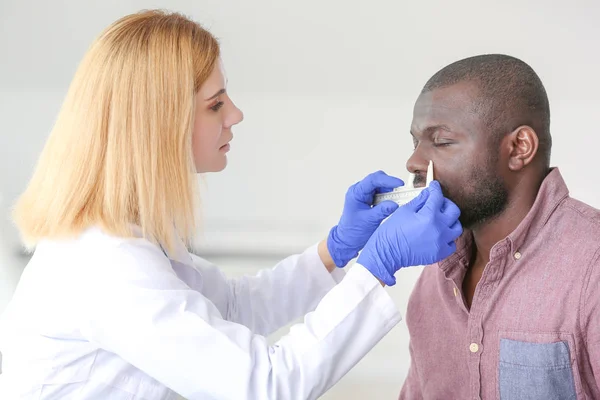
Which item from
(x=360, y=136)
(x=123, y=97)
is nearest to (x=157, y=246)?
(x=123, y=97)

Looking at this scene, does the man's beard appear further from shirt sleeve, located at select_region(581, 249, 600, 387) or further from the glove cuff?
the glove cuff

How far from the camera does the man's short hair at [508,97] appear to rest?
4.38 ft

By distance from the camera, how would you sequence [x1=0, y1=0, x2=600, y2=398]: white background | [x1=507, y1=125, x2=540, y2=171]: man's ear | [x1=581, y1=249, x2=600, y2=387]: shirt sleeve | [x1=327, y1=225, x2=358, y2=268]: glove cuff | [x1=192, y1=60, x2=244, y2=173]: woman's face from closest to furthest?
[x1=581, y1=249, x2=600, y2=387]: shirt sleeve < [x1=507, y1=125, x2=540, y2=171]: man's ear < [x1=192, y1=60, x2=244, y2=173]: woman's face < [x1=327, y1=225, x2=358, y2=268]: glove cuff < [x1=0, y1=0, x2=600, y2=398]: white background

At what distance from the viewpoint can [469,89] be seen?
136 centimetres

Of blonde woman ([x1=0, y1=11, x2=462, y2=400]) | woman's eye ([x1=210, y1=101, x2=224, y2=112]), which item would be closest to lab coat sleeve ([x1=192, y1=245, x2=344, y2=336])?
blonde woman ([x1=0, y1=11, x2=462, y2=400])

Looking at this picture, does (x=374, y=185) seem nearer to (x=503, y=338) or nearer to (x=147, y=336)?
(x=503, y=338)

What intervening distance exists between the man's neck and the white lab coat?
0.86ft

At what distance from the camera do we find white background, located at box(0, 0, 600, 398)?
2434 millimetres

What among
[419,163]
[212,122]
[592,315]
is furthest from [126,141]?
[592,315]

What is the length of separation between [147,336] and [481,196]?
0.69 m

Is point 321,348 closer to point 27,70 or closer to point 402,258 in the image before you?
point 402,258

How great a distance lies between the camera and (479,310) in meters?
1.38

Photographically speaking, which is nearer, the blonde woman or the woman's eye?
the blonde woman

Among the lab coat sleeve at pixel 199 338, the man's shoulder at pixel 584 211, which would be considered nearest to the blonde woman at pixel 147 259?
the lab coat sleeve at pixel 199 338
